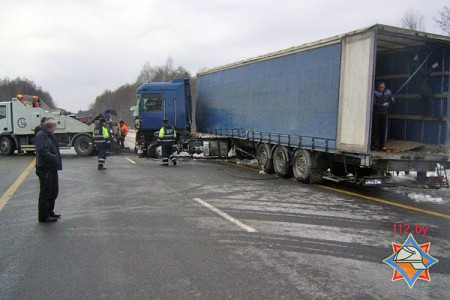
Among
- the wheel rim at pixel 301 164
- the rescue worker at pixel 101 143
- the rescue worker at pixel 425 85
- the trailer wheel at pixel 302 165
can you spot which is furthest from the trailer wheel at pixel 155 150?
the rescue worker at pixel 425 85

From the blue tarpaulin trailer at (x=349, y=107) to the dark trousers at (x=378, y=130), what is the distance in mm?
193

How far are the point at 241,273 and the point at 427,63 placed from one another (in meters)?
7.75

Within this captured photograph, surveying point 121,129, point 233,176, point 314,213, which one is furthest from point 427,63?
point 121,129

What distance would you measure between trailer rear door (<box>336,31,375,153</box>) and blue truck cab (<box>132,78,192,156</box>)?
392 inches

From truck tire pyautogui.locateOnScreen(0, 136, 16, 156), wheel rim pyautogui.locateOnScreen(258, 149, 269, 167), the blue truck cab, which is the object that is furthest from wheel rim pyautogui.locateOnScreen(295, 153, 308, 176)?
truck tire pyautogui.locateOnScreen(0, 136, 16, 156)

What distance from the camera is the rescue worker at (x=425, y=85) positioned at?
9977 mm

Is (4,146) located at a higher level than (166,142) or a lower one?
lower

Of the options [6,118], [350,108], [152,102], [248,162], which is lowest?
[248,162]

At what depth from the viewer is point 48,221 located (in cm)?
682

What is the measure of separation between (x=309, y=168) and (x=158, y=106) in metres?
9.22

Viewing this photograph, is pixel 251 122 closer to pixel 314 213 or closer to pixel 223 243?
pixel 314 213

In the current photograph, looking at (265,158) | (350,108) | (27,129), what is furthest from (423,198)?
(27,129)

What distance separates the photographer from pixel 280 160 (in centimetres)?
1259

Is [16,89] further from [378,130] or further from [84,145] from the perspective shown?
[378,130]
